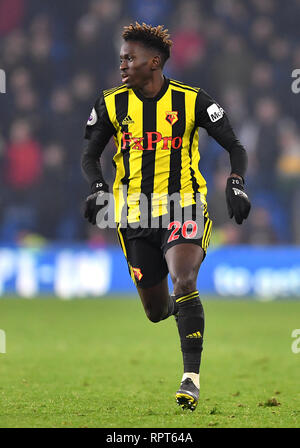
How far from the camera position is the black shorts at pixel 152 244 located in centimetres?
477

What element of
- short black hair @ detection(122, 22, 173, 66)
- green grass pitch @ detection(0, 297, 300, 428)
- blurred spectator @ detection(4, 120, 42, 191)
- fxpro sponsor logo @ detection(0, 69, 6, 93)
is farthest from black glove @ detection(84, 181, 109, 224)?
fxpro sponsor logo @ detection(0, 69, 6, 93)

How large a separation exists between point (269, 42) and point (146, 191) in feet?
33.2

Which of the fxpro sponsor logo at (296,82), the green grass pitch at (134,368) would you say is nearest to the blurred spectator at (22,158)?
the green grass pitch at (134,368)

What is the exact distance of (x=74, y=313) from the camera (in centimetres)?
1006

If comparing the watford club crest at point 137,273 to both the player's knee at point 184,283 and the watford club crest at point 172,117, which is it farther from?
the watford club crest at point 172,117

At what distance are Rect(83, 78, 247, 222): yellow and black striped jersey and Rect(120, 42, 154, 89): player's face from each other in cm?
13

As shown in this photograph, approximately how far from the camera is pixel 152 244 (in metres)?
4.95

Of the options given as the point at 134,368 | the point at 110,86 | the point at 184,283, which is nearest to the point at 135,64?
the point at 184,283

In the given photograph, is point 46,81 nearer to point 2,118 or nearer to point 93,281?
point 2,118

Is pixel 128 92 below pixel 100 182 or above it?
above

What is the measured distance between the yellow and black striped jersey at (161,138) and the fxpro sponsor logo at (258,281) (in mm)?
7382

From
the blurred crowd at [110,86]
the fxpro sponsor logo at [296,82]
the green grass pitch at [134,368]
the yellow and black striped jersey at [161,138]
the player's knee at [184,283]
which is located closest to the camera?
the green grass pitch at [134,368]

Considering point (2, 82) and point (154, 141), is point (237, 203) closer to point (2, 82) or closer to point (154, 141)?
point (154, 141)
